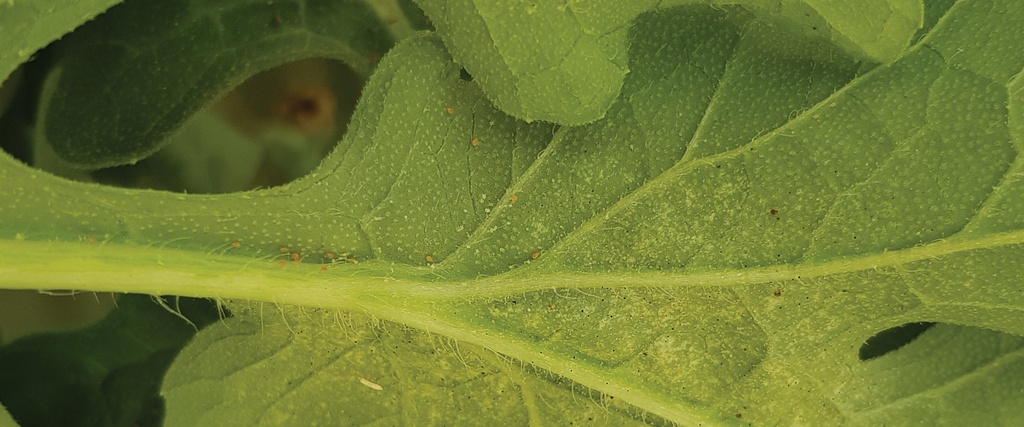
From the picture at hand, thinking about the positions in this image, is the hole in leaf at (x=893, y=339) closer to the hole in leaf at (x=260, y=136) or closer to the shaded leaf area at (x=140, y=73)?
the hole in leaf at (x=260, y=136)

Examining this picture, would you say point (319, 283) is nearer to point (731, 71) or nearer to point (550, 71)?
point (550, 71)

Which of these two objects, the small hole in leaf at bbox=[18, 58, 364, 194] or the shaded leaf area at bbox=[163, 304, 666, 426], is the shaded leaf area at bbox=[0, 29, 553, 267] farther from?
the small hole in leaf at bbox=[18, 58, 364, 194]

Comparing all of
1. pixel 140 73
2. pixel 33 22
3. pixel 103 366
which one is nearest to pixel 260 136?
pixel 140 73

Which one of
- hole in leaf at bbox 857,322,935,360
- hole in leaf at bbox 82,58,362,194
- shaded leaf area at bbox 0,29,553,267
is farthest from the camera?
hole in leaf at bbox 82,58,362,194

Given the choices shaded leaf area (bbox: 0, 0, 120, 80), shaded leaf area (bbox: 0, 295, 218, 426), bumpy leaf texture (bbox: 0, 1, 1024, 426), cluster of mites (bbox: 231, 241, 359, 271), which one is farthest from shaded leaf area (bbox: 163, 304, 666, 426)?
shaded leaf area (bbox: 0, 0, 120, 80)

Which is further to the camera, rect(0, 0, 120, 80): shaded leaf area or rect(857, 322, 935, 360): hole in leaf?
rect(857, 322, 935, 360): hole in leaf

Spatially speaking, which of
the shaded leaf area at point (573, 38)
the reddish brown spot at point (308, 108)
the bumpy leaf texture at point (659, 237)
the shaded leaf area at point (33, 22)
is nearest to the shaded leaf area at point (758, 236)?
the bumpy leaf texture at point (659, 237)

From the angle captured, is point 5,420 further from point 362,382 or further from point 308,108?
point 308,108
